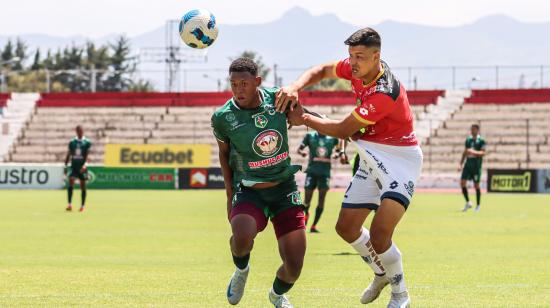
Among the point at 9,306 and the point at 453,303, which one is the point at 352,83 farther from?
the point at 9,306

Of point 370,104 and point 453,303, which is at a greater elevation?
point 370,104

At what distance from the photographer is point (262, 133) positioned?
32.9 feet

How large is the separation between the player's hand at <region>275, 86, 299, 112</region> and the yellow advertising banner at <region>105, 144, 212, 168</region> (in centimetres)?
4430

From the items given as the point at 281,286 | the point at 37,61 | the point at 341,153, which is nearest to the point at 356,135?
the point at 281,286

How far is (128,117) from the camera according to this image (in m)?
62.8

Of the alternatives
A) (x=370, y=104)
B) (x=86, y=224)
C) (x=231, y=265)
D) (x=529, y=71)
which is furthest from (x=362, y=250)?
(x=529, y=71)

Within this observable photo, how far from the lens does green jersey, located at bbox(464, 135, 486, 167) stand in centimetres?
3052

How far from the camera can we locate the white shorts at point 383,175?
10211mm

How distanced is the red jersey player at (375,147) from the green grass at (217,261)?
743 mm

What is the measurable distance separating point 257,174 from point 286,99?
93 centimetres

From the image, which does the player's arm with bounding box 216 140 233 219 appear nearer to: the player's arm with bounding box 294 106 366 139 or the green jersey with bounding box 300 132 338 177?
the player's arm with bounding box 294 106 366 139

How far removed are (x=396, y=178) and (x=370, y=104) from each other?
2.73ft

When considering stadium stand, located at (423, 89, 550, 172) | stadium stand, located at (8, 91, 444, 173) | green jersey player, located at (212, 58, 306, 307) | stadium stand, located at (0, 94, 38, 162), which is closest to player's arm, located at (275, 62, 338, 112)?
green jersey player, located at (212, 58, 306, 307)

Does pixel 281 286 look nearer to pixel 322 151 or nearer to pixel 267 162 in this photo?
pixel 267 162
